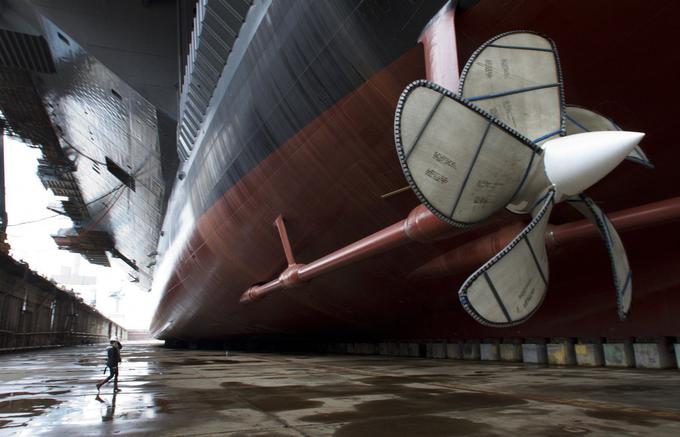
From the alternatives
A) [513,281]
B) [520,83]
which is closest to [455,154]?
[520,83]

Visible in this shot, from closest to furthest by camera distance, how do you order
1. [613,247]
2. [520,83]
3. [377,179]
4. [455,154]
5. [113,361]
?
[455,154] → [520,83] → [613,247] → [113,361] → [377,179]

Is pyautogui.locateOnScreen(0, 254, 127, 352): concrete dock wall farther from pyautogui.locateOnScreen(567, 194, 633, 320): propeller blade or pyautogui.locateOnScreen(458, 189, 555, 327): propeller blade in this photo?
pyautogui.locateOnScreen(567, 194, 633, 320): propeller blade

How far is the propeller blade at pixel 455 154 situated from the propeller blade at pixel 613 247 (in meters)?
0.95

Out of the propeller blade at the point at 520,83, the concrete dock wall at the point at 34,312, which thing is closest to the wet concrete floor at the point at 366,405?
the propeller blade at the point at 520,83

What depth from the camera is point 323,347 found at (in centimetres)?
2003

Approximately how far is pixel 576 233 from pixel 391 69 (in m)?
3.39

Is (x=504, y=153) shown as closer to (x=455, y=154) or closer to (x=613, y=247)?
(x=455, y=154)

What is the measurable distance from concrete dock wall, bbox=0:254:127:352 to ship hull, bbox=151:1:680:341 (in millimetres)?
19910

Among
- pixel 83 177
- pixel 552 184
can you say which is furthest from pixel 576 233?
pixel 83 177

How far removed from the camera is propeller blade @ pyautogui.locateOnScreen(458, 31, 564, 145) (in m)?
4.47

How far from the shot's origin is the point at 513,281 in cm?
450

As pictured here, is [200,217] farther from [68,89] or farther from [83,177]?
[83,177]

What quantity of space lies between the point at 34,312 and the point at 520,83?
38720mm

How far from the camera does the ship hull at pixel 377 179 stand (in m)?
5.45
